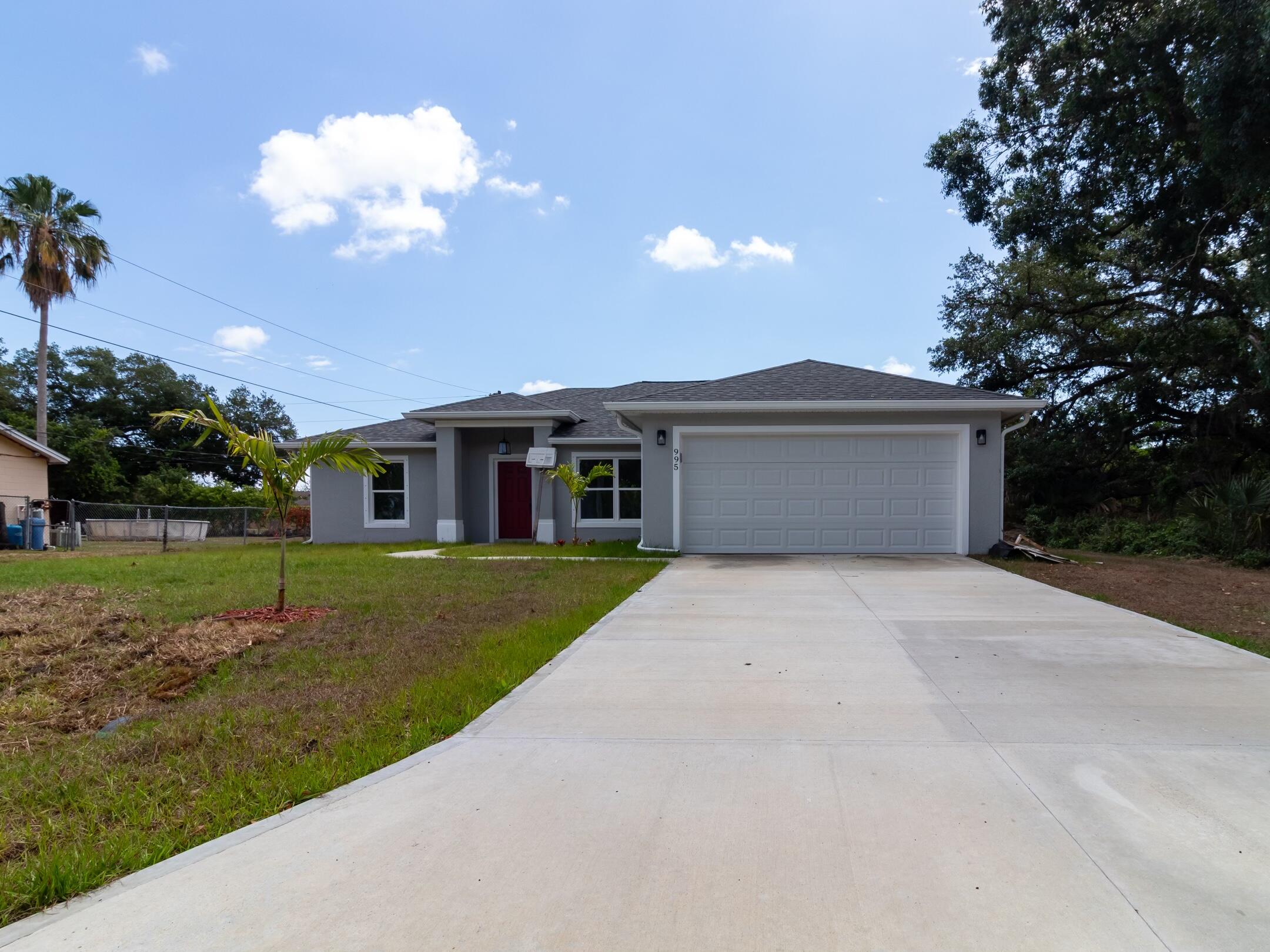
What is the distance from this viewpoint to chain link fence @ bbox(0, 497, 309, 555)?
19.3 m

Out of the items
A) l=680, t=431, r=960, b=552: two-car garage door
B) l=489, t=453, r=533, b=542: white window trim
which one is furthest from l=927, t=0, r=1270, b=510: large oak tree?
l=489, t=453, r=533, b=542: white window trim

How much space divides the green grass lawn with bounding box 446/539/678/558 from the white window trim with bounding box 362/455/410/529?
7.90ft

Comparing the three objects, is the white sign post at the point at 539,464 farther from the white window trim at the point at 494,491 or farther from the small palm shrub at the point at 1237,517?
the small palm shrub at the point at 1237,517

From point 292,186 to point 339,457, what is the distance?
1825 cm

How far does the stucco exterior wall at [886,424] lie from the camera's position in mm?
12758

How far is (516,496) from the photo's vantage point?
17406mm

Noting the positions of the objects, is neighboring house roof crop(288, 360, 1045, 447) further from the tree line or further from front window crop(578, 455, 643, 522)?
the tree line

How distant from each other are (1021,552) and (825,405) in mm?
4114

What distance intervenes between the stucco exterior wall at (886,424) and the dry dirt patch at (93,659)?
7575 mm

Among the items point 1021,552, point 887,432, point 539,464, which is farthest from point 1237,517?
point 539,464

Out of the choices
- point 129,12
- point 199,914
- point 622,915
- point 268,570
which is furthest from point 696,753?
point 129,12

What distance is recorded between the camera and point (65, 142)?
18484 millimetres

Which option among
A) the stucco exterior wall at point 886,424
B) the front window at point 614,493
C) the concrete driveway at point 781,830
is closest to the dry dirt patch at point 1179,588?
the stucco exterior wall at point 886,424

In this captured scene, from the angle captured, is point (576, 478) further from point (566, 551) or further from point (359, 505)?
point (359, 505)
